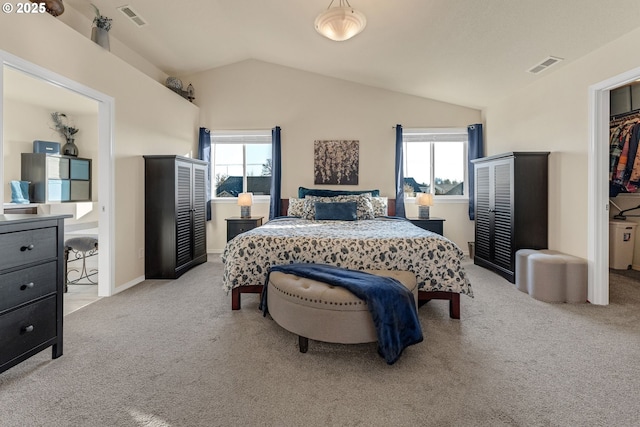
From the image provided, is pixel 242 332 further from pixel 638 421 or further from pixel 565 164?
pixel 565 164

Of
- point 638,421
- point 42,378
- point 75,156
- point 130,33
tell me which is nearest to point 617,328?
point 638,421

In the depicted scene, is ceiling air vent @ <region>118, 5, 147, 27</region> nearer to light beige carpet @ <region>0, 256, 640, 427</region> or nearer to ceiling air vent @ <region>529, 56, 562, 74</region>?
light beige carpet @ <region>0, 256, 640, 427</region>

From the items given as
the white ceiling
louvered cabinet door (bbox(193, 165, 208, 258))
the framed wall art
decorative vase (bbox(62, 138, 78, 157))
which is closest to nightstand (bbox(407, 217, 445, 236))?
the framed wall art

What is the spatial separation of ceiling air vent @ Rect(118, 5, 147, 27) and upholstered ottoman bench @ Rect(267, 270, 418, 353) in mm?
3525

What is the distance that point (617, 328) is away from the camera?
7.70 ft

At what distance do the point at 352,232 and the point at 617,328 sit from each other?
2.25 metres

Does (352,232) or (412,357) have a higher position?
(352,232)

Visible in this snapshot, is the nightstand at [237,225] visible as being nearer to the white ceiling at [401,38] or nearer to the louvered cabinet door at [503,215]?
the white ceiling at [401,38]

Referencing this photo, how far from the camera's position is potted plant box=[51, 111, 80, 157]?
4.55 m

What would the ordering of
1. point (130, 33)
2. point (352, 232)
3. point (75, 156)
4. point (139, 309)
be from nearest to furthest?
point (139, 309) → point (352, 232) → point (130, 33) → point (75, 156)

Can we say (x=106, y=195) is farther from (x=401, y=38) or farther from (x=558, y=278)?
(x=558, y=278)

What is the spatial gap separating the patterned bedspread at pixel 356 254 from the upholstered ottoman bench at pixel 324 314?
23.9 inches

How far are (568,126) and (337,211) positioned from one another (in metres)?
2.72

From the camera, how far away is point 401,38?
336 cm
